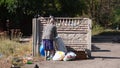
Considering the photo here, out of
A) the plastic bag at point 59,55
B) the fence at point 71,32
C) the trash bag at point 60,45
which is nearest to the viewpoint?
the plastic bag at point 59,55

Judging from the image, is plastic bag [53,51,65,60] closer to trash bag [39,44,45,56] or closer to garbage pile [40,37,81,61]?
garbage pile [40,37,81,61]

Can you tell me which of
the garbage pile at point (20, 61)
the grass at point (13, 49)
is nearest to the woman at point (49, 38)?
the garbage pile at point (20, 61)

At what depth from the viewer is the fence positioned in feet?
57.5

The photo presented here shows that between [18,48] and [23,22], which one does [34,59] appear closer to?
[18,48]

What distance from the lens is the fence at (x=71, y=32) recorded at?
17516 millimetres

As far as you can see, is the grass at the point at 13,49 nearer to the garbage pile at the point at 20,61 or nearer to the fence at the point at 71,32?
the fence at the point at 71,32

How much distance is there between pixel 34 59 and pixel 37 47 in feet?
3.49

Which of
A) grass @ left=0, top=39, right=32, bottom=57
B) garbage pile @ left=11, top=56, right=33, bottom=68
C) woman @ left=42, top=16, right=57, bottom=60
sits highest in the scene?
woman @ left=42, top=16, right=57, bottom=60

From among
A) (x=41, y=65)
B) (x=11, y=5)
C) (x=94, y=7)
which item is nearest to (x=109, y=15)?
(x=94, y=7)

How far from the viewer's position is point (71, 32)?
17688mm

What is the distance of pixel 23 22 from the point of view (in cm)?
3266

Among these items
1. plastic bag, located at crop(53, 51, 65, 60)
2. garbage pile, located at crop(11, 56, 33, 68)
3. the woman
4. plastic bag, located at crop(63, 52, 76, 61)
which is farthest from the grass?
plastic bag, located at crop(63, 52, 76, 61)

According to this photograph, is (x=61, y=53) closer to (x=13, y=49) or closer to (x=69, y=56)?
Result: (x=69, y=56)

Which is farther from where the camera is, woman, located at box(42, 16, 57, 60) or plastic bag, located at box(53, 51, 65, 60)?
woman, located at box(42, 16, 57, 60)
